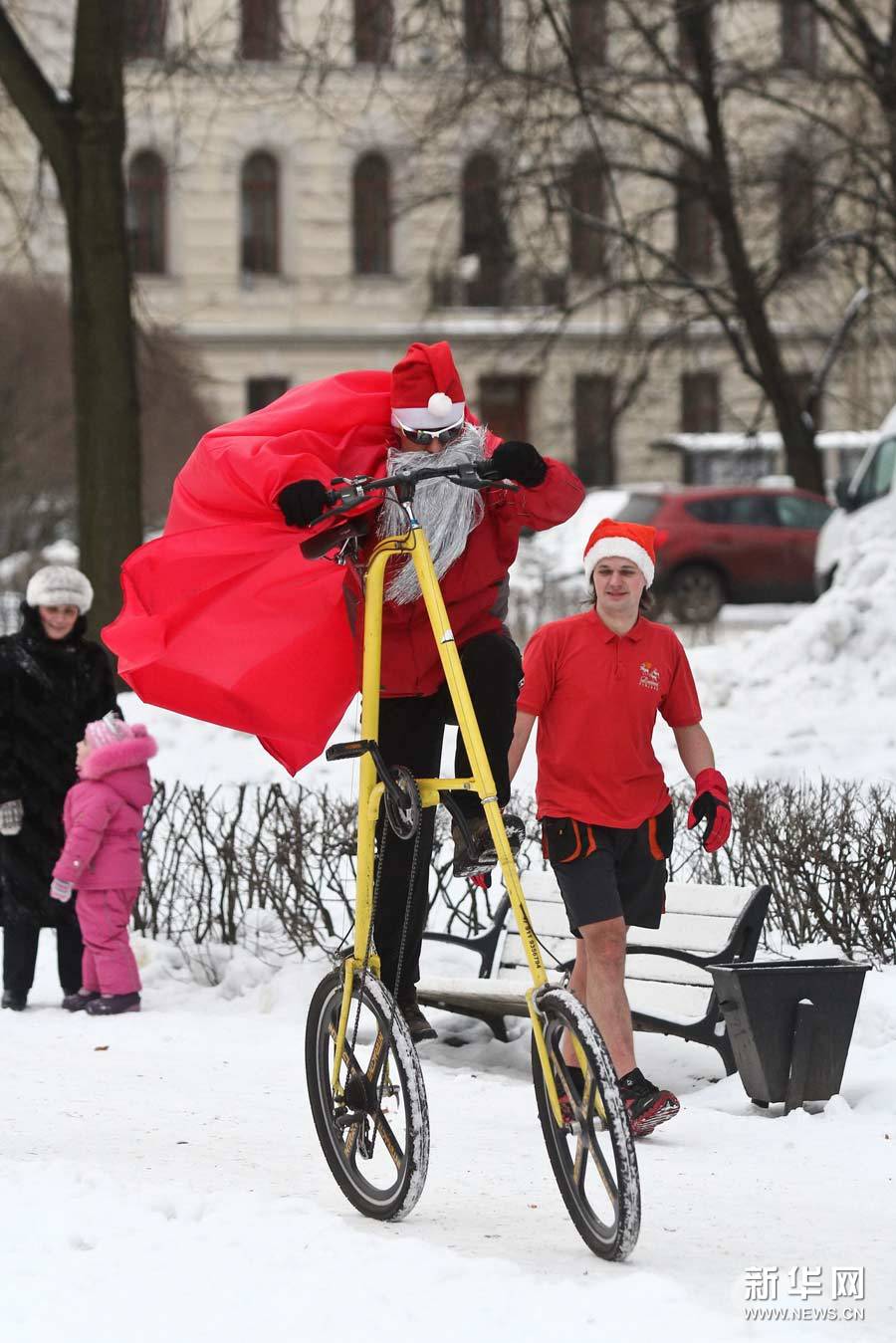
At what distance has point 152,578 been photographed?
5148 mm

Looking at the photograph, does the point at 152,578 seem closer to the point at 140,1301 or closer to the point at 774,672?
the point at 140,1301

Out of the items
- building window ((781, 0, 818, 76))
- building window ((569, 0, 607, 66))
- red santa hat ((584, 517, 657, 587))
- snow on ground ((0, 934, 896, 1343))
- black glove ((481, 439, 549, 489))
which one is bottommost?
snow on ground ((0, 934, 896, 1343))

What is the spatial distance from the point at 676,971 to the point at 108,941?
2.06 meters

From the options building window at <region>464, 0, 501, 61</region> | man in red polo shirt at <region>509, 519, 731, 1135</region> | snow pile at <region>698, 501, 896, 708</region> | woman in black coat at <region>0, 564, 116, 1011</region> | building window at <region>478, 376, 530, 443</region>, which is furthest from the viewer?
building window at <region>478, 376, 530, 443</region>

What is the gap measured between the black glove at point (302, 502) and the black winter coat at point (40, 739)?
3312 mm

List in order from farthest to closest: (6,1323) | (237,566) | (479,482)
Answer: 1. (237,566)
2. (479,482)
3. (6,1323)

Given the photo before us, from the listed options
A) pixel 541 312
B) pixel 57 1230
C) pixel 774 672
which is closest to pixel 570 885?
pixel 57 1230

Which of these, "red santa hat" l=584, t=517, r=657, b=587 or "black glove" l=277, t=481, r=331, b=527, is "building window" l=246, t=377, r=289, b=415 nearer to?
"red santa hat" l=584, t=517, r=657, b=587

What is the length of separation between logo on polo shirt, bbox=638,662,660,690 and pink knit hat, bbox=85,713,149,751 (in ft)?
8.22

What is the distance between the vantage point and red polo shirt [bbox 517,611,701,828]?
17.0ft

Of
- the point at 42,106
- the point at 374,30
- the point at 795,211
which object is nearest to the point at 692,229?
the point at 795,211

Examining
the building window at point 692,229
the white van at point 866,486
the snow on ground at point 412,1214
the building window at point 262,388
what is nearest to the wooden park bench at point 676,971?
the snow on ground at point 412,1214

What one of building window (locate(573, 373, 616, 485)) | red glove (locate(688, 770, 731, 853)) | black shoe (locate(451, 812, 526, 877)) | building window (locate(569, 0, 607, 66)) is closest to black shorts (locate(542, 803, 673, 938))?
red glove (locate(688, 770, 731, 853))

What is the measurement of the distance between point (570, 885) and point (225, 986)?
246cm
